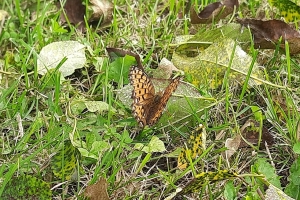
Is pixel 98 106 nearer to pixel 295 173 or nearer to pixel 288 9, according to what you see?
pixel 295 173

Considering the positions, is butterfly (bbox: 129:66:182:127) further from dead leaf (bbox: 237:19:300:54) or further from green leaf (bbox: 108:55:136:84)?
dead leaf (bbox: 237:19:300:54)

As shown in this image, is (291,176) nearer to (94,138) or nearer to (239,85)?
(239,85)

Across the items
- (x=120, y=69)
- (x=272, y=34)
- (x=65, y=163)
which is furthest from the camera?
(x=272, y=34)

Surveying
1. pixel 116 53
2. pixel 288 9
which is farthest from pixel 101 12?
pixel 288 9

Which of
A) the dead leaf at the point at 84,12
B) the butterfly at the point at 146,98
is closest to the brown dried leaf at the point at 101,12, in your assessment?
the dead leaf at the point at 84,12

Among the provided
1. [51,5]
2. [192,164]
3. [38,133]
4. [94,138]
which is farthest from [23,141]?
[51,5]

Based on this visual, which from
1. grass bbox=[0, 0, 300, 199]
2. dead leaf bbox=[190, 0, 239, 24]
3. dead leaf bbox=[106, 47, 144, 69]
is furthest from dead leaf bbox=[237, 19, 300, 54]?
dead leaf bbox=[106, 47, 144, 69]
